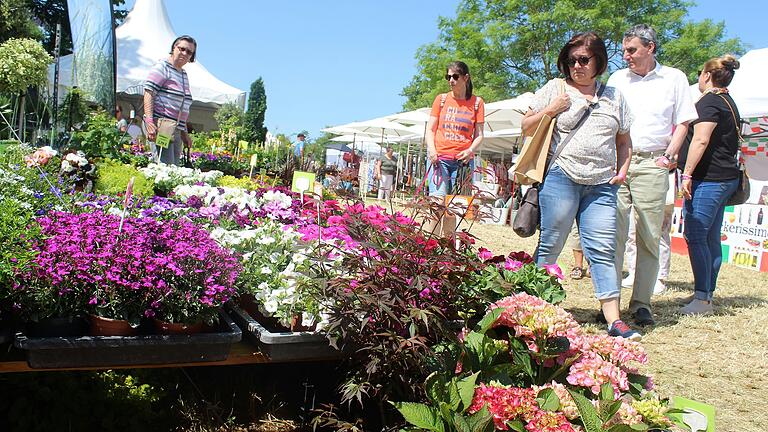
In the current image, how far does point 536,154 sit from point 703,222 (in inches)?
68.8

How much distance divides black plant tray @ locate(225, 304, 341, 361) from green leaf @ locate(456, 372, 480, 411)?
0.44 meters

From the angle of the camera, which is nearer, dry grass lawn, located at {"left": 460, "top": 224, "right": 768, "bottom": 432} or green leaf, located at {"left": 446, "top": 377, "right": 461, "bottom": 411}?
green leaf, located at {"left": 446, "top": 377, "right": 461, "bottom": 411}

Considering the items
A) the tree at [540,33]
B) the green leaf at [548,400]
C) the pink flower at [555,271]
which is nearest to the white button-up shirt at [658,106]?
the pink flower at [555,271]

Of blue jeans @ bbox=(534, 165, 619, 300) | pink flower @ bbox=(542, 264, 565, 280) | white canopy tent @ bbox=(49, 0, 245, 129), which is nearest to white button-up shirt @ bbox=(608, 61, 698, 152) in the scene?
blue jeans @ bbox=(534, 165, 619, 300)

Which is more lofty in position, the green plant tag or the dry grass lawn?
the green plant tag

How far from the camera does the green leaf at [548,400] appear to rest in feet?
5.92

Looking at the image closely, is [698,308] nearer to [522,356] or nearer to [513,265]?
[513,265]

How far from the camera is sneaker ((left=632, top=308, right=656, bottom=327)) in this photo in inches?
157

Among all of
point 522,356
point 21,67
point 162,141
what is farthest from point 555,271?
point 21,67

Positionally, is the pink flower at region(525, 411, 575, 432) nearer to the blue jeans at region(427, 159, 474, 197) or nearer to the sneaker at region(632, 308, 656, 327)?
the sneaker at region(632, 308, 656, 327)

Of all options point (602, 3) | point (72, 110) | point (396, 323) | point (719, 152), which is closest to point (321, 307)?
point (396, 323)

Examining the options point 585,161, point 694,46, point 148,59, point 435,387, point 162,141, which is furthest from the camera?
point 694,46

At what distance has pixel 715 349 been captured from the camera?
361 centimetres

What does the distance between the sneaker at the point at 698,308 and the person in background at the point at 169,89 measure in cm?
399
